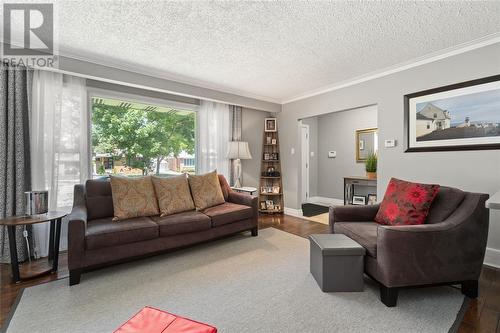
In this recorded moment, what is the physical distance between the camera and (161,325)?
42.8 inches

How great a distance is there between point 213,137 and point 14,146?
107 inches

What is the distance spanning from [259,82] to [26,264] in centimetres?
385

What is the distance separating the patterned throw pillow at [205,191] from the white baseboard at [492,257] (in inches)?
127

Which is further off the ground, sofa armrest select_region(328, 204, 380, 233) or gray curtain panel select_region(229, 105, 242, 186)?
gray curtain panel select_region(229, 105, 242, 186)

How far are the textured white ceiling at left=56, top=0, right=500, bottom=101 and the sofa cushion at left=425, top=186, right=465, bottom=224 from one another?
1604mm

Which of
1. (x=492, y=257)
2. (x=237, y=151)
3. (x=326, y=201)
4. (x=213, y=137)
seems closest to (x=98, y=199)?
(x=213, y=137)

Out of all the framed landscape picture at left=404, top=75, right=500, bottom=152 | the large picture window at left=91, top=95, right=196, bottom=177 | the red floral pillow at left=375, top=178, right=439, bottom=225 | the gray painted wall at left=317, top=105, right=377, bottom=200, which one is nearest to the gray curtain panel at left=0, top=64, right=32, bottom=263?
the large picture window at left=91, top=95, right=196, bottom=177

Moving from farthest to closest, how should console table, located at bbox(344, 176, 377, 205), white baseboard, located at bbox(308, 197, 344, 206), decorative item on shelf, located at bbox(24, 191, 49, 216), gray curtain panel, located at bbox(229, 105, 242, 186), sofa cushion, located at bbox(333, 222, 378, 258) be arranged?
white baseboard, located at bbox(308, 197, 344, 206)
gray curtain panel, located at bbox(229, 105, 242, 186)
console table, located at bbox(344, 176, 377, 205)
decorative item on shelf, located at bbox(24, 191, 49, 216)
sofa cushion, located at bbox(333, 222, 378, 258)

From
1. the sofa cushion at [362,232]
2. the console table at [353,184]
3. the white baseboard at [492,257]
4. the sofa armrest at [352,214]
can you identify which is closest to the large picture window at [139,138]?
the sofa armrest at [352,214]

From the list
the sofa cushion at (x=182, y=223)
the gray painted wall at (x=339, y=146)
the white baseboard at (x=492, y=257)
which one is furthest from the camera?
the gray painted wall at (x=339, y=146)

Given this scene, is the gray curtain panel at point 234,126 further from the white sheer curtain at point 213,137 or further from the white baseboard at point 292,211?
the white baseboard at point 292,211

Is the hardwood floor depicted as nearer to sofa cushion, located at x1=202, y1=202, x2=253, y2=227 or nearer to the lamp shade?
sofa cushion, located at x1=202, y1=202, x2=253, y2=227

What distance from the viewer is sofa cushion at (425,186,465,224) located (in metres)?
2.06

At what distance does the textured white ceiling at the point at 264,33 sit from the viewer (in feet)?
6.56
